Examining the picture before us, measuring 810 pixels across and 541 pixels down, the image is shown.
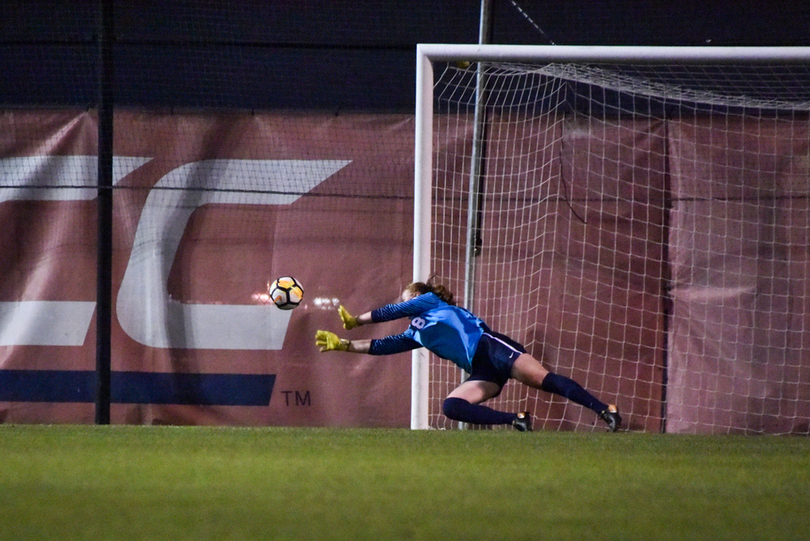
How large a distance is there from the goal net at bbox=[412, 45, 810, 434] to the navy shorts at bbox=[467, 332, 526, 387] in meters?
1.68

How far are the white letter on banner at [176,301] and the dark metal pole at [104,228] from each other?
1.18 feet

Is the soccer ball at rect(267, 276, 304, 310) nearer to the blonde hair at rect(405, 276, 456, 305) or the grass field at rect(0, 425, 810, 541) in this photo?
the blonde hair at rect(405, 276, 456, 305)

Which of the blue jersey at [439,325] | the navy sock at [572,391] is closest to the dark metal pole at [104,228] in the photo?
the blue jersey at [439,325]

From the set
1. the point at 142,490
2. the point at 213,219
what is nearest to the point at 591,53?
the point at 213,219

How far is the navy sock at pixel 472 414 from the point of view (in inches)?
266

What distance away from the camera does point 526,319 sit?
8.83 m

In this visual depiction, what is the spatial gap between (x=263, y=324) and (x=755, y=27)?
5435 millimetres

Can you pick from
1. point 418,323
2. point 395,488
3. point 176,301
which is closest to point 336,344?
point 418,323

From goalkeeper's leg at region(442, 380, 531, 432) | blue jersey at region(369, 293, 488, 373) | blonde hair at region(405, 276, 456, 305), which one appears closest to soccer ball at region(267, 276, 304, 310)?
blue jersey at region(369, 293, 488, 373)

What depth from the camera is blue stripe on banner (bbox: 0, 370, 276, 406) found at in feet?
29.3

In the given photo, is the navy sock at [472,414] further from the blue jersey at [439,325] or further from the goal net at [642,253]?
the goal net at [642,253]

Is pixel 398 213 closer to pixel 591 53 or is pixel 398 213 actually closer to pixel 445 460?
pixel 591 53

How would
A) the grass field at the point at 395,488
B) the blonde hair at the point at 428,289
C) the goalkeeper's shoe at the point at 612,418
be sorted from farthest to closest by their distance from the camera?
the blonde hair at the point at 428,289
the goalkeeper's shoe at the point at 612,418
the grass field at the point at 395,488

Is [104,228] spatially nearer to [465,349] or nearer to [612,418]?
[465,349]
